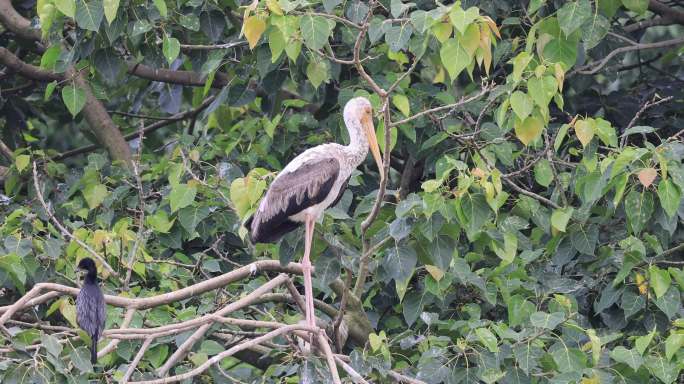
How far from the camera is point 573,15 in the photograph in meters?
6.75

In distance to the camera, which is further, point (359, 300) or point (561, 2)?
point (561, 2)

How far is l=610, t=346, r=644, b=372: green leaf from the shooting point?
5.71m

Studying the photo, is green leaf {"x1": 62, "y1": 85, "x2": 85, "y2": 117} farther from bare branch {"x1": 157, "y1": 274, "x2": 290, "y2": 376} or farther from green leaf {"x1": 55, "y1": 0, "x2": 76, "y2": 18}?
bare branch {"x1": 157, "y1": 274, "x2": 290, "y2": 376}

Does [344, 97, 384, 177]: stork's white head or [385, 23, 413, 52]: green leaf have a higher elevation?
[385, 23, 413, 52]: green leaf

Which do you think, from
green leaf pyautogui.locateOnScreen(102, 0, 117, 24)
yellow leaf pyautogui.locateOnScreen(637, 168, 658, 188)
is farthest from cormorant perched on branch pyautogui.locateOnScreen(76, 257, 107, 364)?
yellow leaf pyautogui.locateOnScreen(637, 168, 658, 188)

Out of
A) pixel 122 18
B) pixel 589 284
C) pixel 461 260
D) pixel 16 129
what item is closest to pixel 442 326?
pixel 461 260

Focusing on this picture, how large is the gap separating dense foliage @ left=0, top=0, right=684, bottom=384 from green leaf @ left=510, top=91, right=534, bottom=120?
11 mm

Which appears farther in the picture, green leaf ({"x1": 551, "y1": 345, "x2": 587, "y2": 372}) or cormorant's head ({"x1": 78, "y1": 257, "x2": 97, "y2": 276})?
cormorant's head ({"x1": 78, "y1": 257, "x2": 97, "y2": 276})

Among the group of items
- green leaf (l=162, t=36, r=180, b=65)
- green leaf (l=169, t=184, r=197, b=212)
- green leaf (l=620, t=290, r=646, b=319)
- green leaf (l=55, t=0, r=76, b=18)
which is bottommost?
green leaf (l=620, t=290, r=646, b=319)

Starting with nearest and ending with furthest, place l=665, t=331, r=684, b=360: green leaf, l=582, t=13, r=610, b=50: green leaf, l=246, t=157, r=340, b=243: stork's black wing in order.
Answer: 1. l=665, t=331, r=684, b=360: green leaf
2. l=246, t=157, r=340, b=243: stork's black wing
3. l=582, t=13, r=610, b=50: green leaf

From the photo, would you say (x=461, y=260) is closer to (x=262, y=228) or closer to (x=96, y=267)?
(x=262, y=228)

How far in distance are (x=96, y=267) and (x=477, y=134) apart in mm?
2196

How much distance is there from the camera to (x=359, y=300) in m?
6.46

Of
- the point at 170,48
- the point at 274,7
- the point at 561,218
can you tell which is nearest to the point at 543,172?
the point at 561,218
